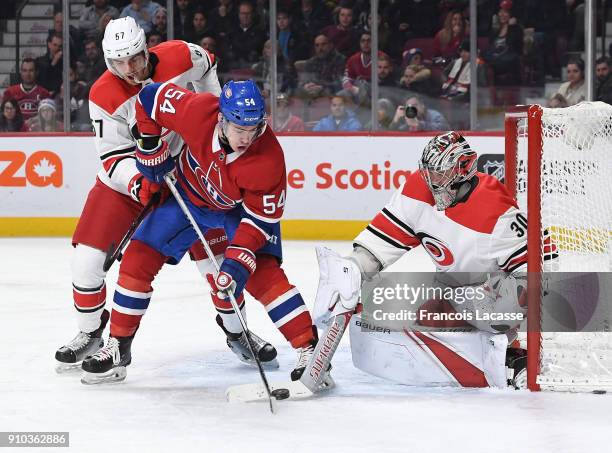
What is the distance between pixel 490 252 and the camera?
11.1ft

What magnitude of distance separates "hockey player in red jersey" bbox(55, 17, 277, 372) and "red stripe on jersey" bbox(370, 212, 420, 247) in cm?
54

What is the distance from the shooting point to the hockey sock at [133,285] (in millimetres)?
3447

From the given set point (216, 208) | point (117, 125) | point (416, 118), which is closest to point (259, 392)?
point (216, 208)

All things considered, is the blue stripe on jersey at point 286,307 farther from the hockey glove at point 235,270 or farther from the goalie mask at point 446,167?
the goalie mask at point 446,167

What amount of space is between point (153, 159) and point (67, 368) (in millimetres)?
733

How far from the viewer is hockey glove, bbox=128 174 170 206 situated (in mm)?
3531

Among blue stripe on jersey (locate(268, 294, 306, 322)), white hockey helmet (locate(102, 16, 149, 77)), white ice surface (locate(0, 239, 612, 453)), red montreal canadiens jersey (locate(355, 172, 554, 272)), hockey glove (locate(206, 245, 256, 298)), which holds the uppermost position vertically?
white hockey helmet (locate(102, 16, 149, 77))

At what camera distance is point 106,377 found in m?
3.49

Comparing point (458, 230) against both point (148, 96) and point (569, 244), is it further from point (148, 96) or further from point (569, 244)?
point (148, 96)

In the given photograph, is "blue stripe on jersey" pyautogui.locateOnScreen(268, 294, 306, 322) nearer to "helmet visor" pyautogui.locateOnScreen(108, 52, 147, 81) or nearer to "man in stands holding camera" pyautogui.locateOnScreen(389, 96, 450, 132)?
"helmet visor" pyautogui.locateOnScreen(108, 52, 147, 81)

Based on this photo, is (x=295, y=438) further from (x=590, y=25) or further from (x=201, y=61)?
(x=590, y=25)

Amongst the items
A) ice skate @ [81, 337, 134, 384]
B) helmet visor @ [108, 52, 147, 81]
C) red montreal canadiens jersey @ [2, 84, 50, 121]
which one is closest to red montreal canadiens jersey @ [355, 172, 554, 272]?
ice skate @ [81, 337, 134, 384]

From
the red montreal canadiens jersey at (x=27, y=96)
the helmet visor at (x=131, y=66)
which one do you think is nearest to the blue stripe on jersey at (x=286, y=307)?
the helmet visor at (x=131, y=66)

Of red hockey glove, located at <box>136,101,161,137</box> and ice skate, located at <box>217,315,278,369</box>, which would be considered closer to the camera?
red hockey glove, located at <box>136,101,161,137</box>
